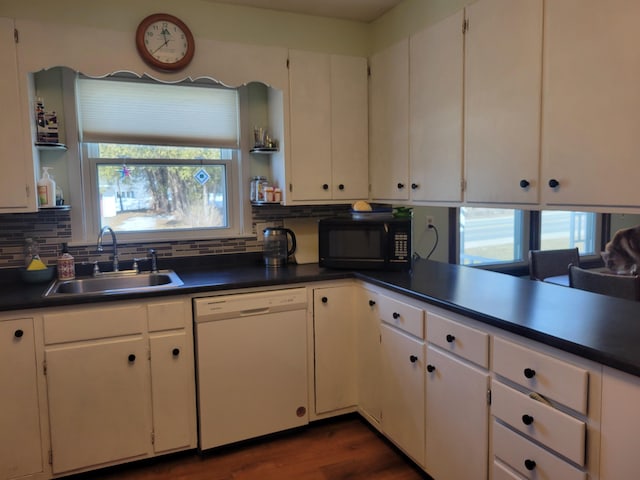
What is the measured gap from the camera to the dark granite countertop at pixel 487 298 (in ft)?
4.67

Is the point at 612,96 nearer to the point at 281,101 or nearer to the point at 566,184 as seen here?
the point at 566,184

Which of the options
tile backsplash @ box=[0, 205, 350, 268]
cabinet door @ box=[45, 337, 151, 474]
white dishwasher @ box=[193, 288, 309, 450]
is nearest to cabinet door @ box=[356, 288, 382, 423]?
white dishwasher @ box=[193, 288, 309, 450]

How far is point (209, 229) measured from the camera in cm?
303

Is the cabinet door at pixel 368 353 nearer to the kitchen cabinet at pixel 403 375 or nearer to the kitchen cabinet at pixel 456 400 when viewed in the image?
the kitchen cabinet at pixel 403 375

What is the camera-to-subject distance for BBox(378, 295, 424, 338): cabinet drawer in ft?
6.97

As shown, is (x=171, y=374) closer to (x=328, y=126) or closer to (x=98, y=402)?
(x=98, y=402)

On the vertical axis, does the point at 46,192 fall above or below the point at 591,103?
below

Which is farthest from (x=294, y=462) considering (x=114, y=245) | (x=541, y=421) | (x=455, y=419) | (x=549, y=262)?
(x=549, y=262)

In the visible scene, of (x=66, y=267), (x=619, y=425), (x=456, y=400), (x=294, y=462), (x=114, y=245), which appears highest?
(x=114, y=245)

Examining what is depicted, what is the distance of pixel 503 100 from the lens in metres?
2.08

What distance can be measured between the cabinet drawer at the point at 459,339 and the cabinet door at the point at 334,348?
73cm

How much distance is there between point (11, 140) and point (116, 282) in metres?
0.89

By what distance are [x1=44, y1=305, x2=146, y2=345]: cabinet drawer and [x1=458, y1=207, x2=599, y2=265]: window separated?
8.96 ft

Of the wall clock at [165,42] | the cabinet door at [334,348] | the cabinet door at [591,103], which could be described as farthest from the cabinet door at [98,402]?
the cabinet door at [591,103]
